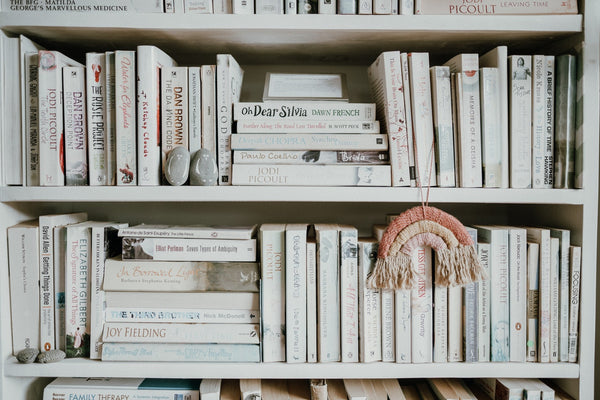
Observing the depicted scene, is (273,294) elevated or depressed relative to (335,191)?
depressed

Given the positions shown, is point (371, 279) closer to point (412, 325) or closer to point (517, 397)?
point (412, 325)

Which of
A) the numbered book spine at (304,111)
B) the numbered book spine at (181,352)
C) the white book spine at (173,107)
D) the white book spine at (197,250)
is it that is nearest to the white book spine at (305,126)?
the numbered book spine at (304,111)

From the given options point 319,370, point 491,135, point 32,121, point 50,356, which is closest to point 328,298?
point 319,370

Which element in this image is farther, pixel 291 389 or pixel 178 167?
pixel 291 389

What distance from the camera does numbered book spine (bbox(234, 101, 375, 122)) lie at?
2.78 ft

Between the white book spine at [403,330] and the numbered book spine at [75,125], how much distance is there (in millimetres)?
691

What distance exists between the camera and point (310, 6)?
822 millimetres

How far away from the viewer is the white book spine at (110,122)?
0.83 m

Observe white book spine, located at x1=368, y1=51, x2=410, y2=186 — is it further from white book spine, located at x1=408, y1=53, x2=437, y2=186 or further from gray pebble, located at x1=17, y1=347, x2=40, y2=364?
gray pebble, located at x1=17, y1=347, x2=40, y2=364

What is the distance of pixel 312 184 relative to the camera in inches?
32.7

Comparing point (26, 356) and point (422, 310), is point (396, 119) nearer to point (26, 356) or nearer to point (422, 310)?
point (422, 310)

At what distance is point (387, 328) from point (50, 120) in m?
0.80

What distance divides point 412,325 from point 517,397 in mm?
251

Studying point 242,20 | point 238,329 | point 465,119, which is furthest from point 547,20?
point 238,329
